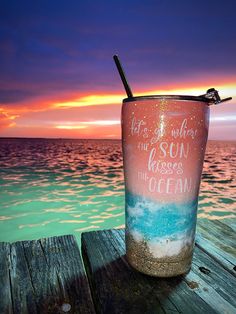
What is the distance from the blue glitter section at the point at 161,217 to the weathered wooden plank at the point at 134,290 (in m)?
0.23

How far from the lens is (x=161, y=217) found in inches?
53.0

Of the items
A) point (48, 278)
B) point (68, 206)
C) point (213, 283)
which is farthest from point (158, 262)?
point (68, 206)

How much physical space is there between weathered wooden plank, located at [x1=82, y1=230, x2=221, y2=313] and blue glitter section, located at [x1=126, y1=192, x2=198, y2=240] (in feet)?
0.76

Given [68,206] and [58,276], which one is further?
[68,206]

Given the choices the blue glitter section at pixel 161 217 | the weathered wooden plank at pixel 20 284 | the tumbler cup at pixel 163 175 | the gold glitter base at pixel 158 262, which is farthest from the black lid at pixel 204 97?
the weathered wooden plank at pixel 20 284

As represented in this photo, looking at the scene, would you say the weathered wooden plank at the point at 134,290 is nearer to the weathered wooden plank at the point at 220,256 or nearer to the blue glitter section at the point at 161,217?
the weathered wooden plank at the point at 220,256

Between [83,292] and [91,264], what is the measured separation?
216mm

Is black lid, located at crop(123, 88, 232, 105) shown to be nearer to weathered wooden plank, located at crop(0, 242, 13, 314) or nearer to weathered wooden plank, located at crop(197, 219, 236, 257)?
weathered wooden plank, located at crop(0, 242, 13, 314)

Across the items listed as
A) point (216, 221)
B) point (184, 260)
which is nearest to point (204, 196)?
point (216, 221)

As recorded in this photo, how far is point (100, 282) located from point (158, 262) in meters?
0.31

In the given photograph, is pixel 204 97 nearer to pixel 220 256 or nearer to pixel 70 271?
pixel 220 256

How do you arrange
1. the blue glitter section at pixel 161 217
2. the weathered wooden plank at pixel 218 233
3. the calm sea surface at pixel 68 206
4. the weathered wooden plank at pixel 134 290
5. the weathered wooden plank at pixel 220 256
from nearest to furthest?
the weathered wooden plank at pixel 134 290, the blue glitter section at pixel 161 217, the weathered wooden plank at pixel 220 256, the weathered wooden plank at pixel 218 233, the calm sea surface at pixel 68 206

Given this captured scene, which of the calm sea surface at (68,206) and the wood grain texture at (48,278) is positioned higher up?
the wood grain texture at (48,278)

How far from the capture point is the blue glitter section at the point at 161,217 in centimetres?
134
